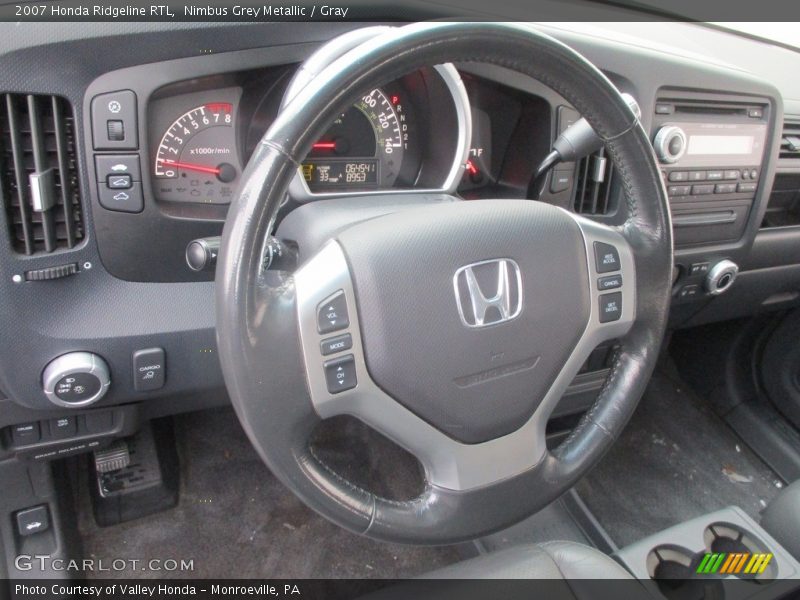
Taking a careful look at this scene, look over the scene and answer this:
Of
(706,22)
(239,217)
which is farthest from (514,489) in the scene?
(706,22)

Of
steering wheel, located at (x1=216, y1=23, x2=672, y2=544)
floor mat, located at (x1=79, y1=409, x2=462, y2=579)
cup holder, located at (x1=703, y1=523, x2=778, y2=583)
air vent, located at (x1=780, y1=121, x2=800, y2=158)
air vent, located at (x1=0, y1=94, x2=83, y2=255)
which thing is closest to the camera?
steering wheel, located at (x1=216, y1=23, x2=672, y2=544)

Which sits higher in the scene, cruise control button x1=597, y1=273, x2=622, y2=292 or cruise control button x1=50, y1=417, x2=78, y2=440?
cruise control button x1=597, y1=273, x2=622, y2=292

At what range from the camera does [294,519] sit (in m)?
1.74

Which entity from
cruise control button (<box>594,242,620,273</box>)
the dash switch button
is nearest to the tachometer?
the dash switch button

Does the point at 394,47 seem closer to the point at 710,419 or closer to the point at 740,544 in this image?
the point at 740,544

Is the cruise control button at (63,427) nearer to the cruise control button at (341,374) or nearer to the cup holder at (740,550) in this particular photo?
the cruise control button at (341,374)

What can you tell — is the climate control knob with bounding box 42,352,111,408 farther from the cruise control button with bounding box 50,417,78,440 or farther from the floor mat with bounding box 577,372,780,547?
the floor mat with bounding box 577,372,780,547

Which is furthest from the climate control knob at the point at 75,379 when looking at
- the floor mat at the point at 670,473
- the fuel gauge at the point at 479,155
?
the floor mat at the point at 670,473

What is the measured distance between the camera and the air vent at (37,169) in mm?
975

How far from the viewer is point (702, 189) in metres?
1.58

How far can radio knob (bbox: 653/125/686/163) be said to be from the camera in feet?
4.75

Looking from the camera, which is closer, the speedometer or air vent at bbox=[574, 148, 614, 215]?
the speedometer

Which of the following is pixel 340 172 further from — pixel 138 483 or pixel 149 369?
pixel 138 483

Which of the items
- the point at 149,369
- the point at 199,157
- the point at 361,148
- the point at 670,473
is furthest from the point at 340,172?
the point at 670,473
